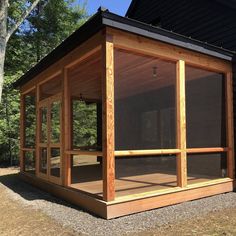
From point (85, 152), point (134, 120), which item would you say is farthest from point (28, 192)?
point (134, 120)

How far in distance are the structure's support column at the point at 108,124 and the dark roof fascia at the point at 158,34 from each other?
29 cm

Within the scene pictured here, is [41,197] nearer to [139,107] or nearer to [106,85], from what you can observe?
[106,85]

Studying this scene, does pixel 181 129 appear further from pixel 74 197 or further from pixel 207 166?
pixel 207 166

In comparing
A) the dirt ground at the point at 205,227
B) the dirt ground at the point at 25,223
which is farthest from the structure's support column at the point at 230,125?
the dirt ground at the point at 25,223

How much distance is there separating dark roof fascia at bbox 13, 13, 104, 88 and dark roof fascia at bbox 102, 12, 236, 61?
221 millimetres

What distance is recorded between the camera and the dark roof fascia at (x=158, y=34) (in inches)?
210

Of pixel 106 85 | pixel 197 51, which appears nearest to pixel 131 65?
pixel 197 51

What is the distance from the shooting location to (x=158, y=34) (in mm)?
5992

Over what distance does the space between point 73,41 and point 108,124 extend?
1.94 metres

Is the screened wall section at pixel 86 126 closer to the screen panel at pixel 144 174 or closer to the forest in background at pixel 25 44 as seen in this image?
the screen panel at pixel 144 174

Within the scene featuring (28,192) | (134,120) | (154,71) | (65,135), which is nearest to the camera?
(65,135)

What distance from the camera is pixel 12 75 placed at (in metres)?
16.4

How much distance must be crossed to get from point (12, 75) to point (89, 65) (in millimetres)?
10444

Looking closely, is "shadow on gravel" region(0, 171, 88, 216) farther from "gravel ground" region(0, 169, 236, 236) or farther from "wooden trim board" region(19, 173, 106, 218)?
"wooden trim board" region(19, 173, 106, 218)
